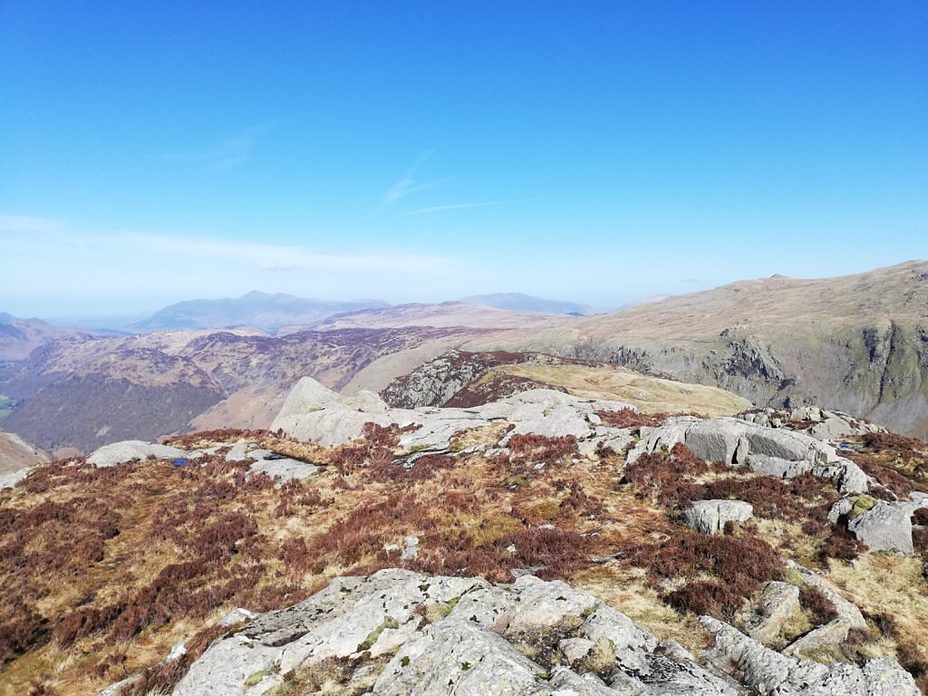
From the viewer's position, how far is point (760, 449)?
24094 millimetres

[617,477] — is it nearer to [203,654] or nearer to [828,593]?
[828,593]

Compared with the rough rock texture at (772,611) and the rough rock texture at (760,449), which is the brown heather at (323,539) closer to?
the rough rock texture at (772,611)

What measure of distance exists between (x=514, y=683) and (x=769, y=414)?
44155 mm

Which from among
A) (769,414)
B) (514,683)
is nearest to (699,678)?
(514,683)

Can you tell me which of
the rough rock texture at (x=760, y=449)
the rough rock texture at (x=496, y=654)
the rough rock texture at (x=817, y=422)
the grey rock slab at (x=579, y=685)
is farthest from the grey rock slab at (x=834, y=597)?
the rough rock texture at (x=817, y=422)

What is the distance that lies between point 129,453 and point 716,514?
122 ft

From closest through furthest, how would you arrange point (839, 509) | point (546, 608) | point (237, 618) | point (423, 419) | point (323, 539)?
point (546, 608) < point (237, 618) < point (839, 509) < point (323, 539) < point (423, 419)

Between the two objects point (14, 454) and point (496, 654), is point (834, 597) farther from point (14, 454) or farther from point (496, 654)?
point (14, 454)

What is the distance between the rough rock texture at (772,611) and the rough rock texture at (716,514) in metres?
4.64

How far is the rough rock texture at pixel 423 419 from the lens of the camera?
33.3m

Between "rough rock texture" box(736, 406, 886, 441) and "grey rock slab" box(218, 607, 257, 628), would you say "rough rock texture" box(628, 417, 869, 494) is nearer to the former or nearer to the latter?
"rough rock texture" box(736, 406, 886, 441)

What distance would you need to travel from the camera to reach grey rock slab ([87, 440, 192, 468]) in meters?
31.5

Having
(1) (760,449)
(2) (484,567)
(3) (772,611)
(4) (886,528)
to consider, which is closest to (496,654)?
(2) (484,567)

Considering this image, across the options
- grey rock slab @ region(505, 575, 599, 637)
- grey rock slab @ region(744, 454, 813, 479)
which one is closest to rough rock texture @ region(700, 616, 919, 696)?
grey rock slab @ region(505, 575, 599, 637)
